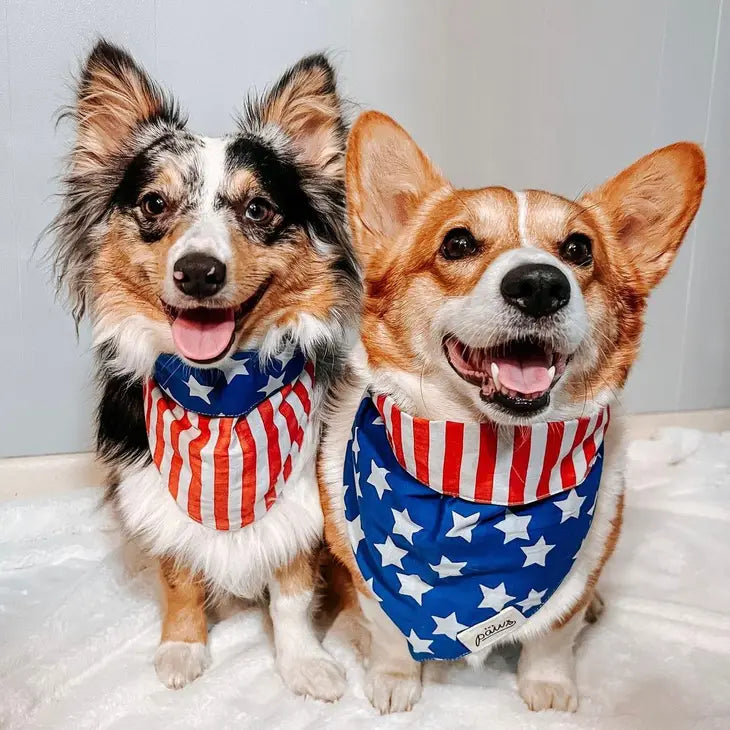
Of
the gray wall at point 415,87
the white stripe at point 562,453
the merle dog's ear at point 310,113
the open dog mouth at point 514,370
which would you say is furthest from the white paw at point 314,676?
the gray wall at point 415,87

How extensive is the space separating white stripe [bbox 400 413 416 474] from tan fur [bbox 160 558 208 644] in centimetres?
61

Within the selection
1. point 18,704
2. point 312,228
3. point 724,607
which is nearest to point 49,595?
point 18,704

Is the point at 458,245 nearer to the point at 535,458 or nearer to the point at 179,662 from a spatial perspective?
the point at 535,458

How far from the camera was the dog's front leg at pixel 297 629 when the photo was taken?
1604mm

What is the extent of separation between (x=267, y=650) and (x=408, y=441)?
71cm

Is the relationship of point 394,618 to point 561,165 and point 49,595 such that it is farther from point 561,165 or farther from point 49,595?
point 561,165

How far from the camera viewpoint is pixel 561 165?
248 cm

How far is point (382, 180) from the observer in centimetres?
149

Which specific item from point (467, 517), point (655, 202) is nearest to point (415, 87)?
point (655, 202)

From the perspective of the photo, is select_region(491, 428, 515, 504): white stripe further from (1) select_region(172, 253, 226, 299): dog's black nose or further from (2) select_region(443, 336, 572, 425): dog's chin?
(1) select_region(172, 253, 226, 299): dog's black nose

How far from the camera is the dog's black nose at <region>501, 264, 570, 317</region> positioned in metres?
1.13

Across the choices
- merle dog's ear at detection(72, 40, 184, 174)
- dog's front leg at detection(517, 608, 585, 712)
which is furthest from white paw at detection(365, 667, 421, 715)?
merle dog's ear at detection(72, 40, 184, 174)

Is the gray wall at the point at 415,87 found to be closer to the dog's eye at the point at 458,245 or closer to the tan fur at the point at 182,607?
the tan fur at the point at 182,607

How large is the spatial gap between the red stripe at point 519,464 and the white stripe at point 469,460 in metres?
0.07
